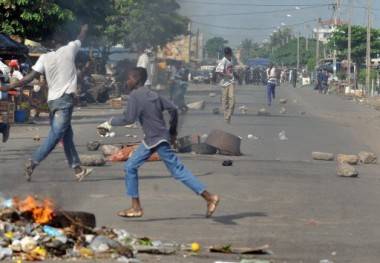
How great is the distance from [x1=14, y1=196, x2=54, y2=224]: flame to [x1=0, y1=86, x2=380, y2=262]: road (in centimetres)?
92

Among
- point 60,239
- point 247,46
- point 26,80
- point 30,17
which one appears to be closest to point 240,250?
point 60,239

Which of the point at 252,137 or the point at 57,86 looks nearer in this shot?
the point at 57,86

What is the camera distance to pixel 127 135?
2103 cm

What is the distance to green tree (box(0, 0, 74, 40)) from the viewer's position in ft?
87.7

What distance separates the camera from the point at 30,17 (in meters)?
27.3

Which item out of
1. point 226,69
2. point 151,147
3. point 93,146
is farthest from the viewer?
point 226,69

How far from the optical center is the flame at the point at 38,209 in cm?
811

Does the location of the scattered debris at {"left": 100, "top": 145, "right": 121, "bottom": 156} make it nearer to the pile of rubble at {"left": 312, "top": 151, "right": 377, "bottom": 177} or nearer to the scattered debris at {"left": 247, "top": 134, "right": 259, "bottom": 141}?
the pile of rubble at {"left": 312, "top": 151, "right": 377, "bottom": 177}

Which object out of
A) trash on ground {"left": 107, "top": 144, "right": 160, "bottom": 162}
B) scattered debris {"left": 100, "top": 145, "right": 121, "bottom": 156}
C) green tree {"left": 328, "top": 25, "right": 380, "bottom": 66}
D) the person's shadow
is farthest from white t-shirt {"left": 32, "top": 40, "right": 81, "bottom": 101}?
green tree {"left": 328, "top": 25, "right": 380, "bottom": 66}

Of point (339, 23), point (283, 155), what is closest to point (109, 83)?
point (283, 155)

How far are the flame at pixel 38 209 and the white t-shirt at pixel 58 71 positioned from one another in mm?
3826

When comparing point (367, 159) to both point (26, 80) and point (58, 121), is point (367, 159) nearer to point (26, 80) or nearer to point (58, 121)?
point (58, 121)

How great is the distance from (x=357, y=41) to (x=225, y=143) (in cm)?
6199

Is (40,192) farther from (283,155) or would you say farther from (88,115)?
(88,115)
